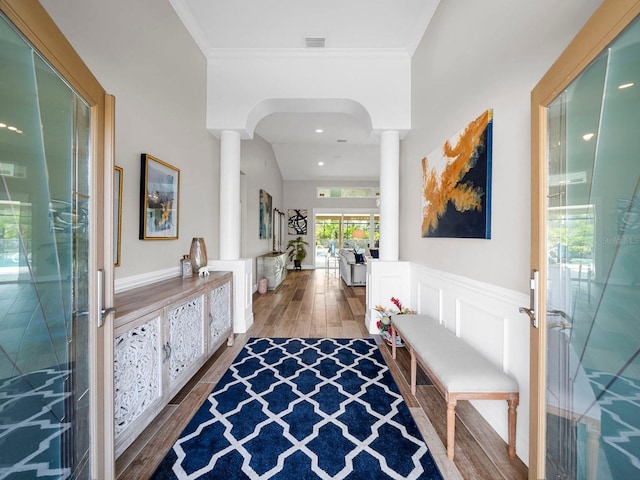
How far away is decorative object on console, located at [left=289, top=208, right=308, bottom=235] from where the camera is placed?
1028 centimetres

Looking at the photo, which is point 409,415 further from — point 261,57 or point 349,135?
point 349,135

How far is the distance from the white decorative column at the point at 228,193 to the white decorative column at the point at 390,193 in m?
1.86

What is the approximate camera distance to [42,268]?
3.18 ft

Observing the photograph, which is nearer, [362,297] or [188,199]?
[188,199]

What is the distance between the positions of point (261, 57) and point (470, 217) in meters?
3.04

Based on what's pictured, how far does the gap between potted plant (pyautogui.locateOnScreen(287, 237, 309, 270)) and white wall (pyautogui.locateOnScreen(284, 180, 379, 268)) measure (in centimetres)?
30

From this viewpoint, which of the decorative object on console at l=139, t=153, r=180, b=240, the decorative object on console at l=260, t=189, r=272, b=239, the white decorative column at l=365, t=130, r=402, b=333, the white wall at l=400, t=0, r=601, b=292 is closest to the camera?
the white wall at l=400, t=0, r=601, b=292

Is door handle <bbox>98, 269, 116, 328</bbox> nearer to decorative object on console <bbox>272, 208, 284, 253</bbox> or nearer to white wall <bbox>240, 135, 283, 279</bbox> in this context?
white wall <bbox>240, 135, 283, 279</bbox>

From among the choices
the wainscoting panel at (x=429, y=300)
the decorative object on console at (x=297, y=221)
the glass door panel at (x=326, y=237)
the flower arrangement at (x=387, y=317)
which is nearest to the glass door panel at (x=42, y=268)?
the wainscoting panel at (x=429, y=300)

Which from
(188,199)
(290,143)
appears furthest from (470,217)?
(290,143)

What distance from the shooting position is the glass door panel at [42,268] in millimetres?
822

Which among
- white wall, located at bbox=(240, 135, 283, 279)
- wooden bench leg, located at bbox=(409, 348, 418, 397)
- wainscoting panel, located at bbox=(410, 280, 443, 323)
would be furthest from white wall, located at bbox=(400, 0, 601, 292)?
white wall, located at bbox=(240, 135, 283, 279)

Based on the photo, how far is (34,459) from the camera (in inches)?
36.9

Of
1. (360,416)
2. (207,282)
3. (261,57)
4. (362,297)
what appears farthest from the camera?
(362,297)
